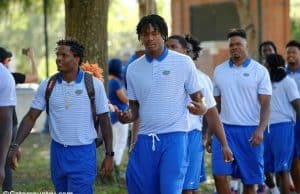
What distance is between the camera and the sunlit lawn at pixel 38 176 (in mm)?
10707

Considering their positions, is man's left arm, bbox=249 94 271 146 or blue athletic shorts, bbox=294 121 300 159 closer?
man's left arm, bbox=249 94 271 146

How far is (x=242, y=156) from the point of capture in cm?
905

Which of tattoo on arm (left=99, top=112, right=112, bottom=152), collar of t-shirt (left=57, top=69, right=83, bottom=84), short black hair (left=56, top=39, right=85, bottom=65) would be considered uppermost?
short black hair (left=56, top=39, right=85, bottom=65)

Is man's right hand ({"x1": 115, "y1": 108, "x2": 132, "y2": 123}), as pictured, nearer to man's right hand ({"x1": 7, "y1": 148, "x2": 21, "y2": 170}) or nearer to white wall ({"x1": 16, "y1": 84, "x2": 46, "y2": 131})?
man's right hand ({"x1": 7, "y1": 148, "x2": 21, "y2": 170})

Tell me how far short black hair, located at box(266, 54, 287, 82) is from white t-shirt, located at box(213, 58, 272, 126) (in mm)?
1247

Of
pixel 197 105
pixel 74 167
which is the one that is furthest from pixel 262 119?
pixel 74 167

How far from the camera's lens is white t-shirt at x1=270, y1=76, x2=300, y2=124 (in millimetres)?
10141

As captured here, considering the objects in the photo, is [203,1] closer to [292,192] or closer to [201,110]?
[292,192]

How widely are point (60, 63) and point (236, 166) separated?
2.87 meters

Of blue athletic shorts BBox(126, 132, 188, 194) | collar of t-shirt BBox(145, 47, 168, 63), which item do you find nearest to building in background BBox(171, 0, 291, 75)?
collar of t-shirt BBox(145, 47, 168, 63)

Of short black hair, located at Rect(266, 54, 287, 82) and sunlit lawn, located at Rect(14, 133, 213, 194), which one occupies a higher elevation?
short black hair, located at Rect(266, 54, 287, 82)

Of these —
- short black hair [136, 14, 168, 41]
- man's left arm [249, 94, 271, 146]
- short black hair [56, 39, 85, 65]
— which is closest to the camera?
short black hair [136, 14, 168, 41]

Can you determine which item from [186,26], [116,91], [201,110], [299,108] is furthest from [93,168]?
[186,26]

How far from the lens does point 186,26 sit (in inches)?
1231
